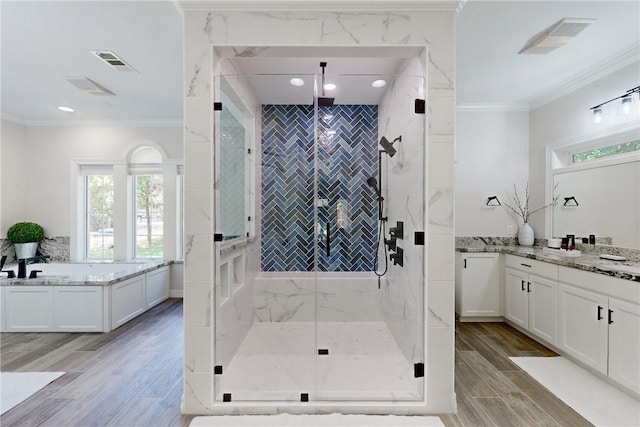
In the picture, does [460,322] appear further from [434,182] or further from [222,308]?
[222,308]

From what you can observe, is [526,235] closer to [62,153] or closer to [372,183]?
[372,183]

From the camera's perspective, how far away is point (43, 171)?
15.8 feet

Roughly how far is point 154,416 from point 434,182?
2.35m

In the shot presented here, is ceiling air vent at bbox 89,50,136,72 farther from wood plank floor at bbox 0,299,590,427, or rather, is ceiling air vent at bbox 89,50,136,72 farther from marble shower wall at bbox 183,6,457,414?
wood plank floor at bbox 0,299,590,427

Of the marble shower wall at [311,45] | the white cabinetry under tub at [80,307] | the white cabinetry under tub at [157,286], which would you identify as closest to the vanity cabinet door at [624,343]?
the marble shower wall at [311,45]

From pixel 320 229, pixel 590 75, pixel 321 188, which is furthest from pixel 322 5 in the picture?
pixel 590 75

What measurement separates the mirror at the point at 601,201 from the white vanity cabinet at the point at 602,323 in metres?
0.75

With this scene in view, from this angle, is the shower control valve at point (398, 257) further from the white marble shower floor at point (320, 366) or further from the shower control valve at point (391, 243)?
the white marble shower floor at point (320, 366)

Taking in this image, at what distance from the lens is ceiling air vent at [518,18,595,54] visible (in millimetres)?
2371

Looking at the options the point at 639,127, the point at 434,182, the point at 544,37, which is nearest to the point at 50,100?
the point at 434,182

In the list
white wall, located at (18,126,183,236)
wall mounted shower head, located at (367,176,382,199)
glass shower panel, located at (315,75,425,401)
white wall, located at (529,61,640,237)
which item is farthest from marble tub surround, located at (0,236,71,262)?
white wall, located at (529,61,640,237)

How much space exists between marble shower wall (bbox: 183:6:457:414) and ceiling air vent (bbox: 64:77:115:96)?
2.13 meters

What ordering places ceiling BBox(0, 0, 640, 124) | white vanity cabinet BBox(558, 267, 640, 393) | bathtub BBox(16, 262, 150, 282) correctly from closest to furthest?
white vanity cabinet BBox(558, 267, 640, 393), ceiling BBox(0, 0, 640, 124), bathtub BBox(16, 262, 150, 282)

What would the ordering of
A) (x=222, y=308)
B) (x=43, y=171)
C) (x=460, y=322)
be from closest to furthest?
(x=222, y=308), (x=460, y=322), (x=43, y=171)
